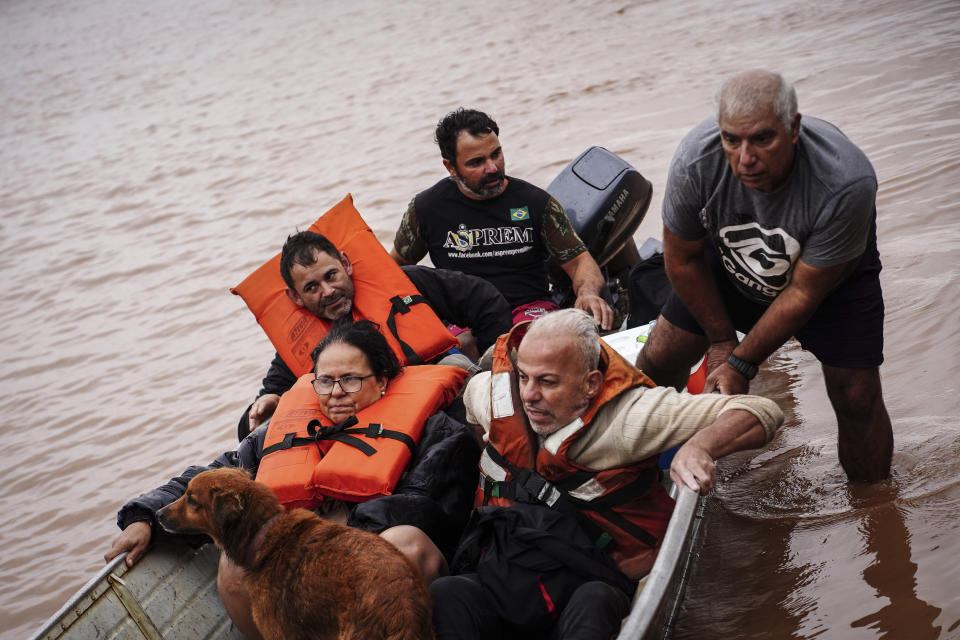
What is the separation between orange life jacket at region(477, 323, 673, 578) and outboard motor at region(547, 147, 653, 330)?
1.91m

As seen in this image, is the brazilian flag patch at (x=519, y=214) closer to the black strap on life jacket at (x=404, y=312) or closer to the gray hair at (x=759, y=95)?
the black strap on life jacket at (x=404, y=312)

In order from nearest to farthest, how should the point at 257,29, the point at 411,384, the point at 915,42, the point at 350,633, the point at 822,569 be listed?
1. the point at 350,633
2. the point at 822,569
3. the point at 411,384
4. the point at 915,42
5. the point at 257,29

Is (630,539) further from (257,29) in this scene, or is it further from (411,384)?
(257,29)

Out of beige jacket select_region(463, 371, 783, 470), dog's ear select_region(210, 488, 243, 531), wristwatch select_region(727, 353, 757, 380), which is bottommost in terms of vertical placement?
wristwatch select_region(727, 353, 757, 380)

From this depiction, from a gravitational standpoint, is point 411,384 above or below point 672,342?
above

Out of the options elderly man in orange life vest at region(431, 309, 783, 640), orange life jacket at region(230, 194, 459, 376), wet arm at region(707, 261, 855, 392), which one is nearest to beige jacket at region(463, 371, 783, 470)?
elderly man in orange life vest at region(431, 309, 783, 640)

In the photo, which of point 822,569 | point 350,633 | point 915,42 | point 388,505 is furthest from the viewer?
point 915,42

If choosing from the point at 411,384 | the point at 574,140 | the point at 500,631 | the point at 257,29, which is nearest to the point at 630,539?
the point at 500,631

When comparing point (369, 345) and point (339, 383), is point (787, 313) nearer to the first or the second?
point (369, 345)

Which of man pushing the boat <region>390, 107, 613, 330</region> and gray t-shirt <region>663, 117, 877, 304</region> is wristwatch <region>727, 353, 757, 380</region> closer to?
gray t-shirt <region>663, 117, 877, 304</region>

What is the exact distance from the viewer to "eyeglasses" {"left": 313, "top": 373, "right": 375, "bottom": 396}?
3281 millimetres

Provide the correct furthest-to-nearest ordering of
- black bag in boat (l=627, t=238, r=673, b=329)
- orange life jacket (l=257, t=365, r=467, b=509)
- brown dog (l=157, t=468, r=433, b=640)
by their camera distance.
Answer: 1. black bag in boat (l=627, t=238, r=673, b=329)
2. orange life jacket (l=257, t=365, r=467, b=509)
3. brown dog (l=157, t=468, r=433, b=640)

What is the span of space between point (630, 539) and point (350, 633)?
3.15 feet

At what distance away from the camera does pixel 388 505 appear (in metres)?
2.90
